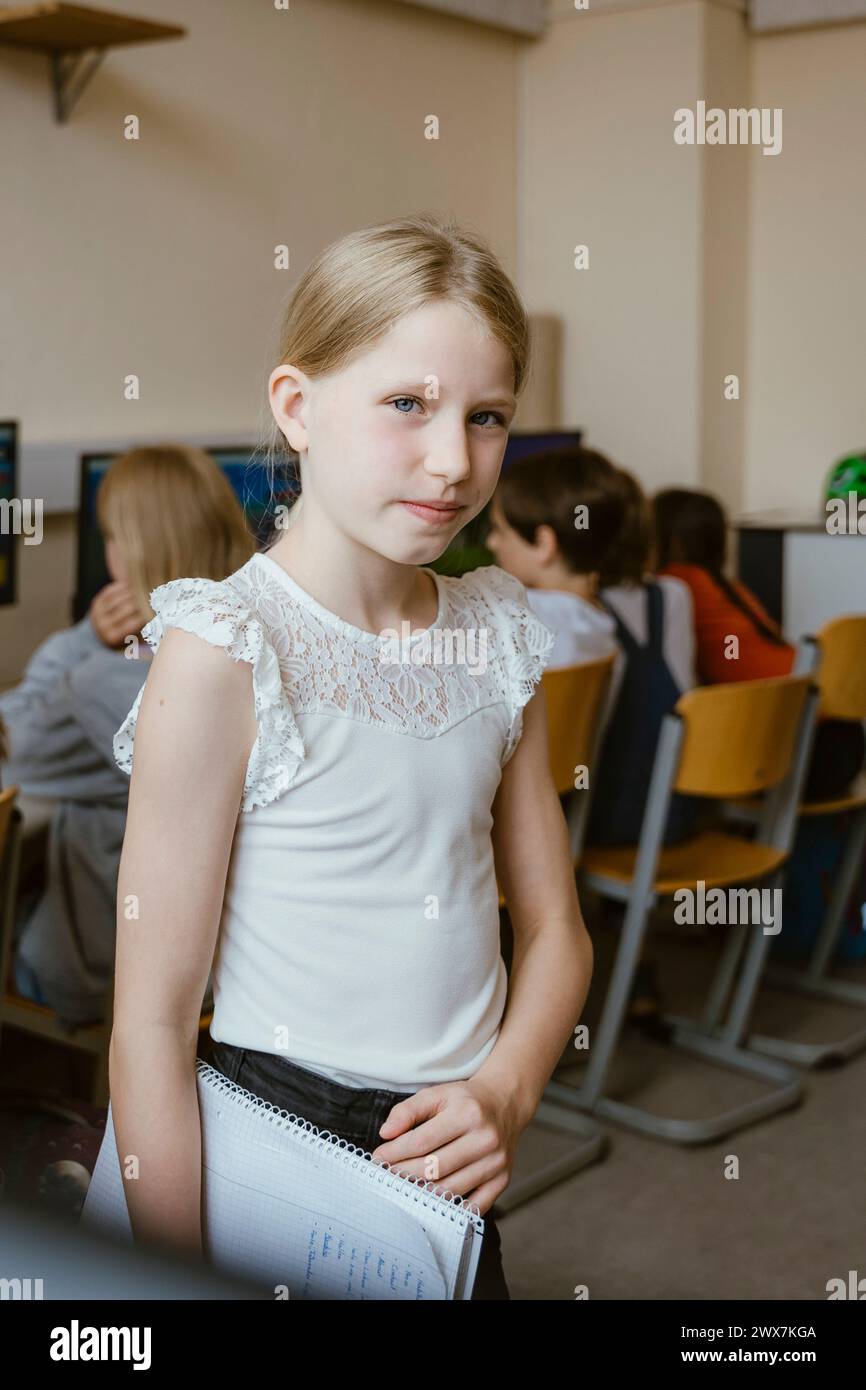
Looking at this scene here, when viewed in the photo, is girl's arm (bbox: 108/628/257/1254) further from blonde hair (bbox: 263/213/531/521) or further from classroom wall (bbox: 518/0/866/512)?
classroom wall (bbox: 518/0/866/512)

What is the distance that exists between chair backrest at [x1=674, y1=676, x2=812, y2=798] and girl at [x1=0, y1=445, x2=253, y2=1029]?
0.82m

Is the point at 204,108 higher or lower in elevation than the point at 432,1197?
higher

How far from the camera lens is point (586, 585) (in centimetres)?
256

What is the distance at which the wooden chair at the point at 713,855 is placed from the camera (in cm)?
240

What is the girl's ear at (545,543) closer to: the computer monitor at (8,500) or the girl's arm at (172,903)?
the computer monitor at (8,500)

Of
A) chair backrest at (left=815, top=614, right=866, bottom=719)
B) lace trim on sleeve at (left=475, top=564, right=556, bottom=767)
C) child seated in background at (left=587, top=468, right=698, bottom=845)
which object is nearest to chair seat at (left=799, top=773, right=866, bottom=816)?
chair backrest at (left=815, top=614, right=866, bottom=719)

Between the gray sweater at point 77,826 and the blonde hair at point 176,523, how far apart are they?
16 cm

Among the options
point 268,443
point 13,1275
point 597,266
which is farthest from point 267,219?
point 13,1275

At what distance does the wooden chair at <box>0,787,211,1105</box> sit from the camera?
1907 mm

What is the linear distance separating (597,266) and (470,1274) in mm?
3734

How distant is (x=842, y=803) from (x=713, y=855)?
1.43 feet

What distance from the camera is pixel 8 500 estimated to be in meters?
2.45
